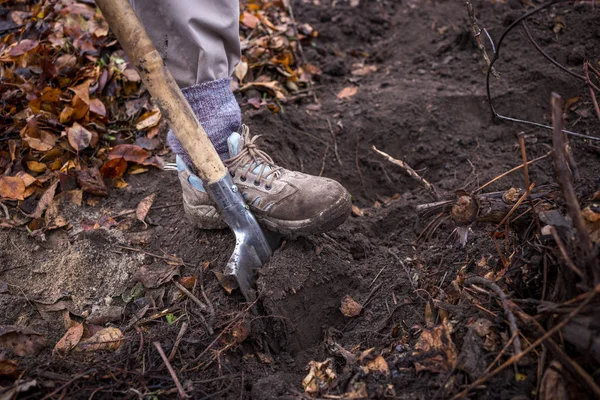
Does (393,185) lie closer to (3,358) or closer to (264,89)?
(264,89)

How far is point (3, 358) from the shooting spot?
1480 mm

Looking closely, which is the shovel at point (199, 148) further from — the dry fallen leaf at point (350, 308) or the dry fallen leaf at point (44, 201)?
the dry fallen leaf at point (44, 201)

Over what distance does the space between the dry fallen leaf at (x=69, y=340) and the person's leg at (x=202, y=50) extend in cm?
77

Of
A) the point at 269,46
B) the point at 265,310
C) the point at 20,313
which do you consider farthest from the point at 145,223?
the point at 269,46

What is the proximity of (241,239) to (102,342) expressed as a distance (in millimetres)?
609

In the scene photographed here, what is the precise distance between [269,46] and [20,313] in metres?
2.25

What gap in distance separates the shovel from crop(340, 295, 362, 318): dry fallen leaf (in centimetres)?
34

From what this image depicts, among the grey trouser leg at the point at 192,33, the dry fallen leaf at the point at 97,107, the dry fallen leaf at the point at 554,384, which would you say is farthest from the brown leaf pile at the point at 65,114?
the dry fallen leaf at the point at 554,384

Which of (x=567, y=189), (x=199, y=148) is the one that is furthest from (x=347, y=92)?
(x=567, y=189)

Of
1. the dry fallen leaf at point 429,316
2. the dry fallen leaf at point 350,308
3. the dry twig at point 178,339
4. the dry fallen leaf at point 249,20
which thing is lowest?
the dry fallen leaf at point 350,308

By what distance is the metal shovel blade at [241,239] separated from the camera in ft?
5.78

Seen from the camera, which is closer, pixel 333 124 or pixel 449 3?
pixel 333 124

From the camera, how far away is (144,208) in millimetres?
2227

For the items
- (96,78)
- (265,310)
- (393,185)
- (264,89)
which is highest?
(96,78)
